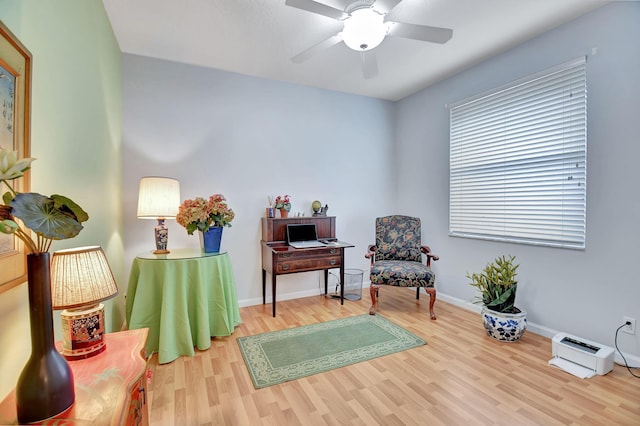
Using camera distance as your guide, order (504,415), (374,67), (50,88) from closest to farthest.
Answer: (50,88) < (504,415) < (374,67)

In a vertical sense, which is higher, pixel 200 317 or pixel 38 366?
pixel 38 366

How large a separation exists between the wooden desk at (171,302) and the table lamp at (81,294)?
112 cm

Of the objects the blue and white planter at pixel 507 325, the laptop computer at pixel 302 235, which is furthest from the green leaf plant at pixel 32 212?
the blue and white planter at pixel 507 325

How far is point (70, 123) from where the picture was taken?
4.83 feet

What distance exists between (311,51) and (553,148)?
7.32 feet

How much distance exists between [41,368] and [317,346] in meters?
1.95

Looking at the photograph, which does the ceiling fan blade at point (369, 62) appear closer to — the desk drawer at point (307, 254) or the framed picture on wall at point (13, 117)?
the desk drawer at point (307, 254)

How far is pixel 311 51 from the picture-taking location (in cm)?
226

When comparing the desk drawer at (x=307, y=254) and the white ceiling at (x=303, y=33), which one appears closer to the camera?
the white ceiling at (x=303, y=33)

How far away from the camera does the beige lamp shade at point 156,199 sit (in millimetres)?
2459

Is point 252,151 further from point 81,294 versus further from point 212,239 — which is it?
point 81,294

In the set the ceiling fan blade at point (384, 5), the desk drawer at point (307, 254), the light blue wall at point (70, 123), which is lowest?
the desk drawer at point (307, 254)

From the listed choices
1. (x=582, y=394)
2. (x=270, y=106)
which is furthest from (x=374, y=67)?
(x=582, y=394)

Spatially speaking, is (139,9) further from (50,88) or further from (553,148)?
(553,148)
